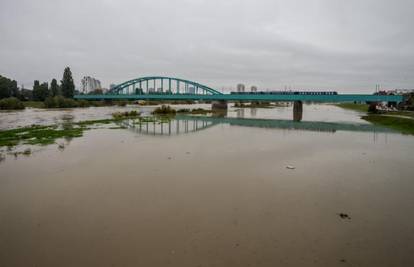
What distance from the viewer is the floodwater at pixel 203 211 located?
14.4ft

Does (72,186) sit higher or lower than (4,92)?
lower

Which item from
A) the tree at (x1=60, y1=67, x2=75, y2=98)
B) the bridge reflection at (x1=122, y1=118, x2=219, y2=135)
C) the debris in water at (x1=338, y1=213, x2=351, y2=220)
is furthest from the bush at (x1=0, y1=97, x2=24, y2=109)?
the debris in water at (x1=338, y1=213, x2=351, y2=220)

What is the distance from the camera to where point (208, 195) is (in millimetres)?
7180

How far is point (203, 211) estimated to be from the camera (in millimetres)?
6105

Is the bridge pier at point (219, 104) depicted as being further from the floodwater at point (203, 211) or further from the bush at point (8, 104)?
the floodwater at point (203, 211)

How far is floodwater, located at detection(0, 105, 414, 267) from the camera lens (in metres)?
4.40

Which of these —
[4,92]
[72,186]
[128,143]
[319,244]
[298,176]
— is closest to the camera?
[319,244]

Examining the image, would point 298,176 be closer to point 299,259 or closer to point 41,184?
point 299,259

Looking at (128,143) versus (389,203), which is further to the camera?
(128,143)

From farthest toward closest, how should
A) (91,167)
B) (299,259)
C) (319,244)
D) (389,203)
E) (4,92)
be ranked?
(4,92) → (91,167) → (389,203) → (319,244) → (299,259)

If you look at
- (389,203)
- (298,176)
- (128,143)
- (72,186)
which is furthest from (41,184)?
(389,203)

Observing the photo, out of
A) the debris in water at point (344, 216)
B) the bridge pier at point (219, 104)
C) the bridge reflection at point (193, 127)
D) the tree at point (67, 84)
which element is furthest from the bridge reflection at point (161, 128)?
the tree at point (67, 84)

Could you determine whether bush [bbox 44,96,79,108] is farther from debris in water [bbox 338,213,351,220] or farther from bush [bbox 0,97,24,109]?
debris in water [bbox 338,213,351,220]

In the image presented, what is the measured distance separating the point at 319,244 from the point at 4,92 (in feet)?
266
